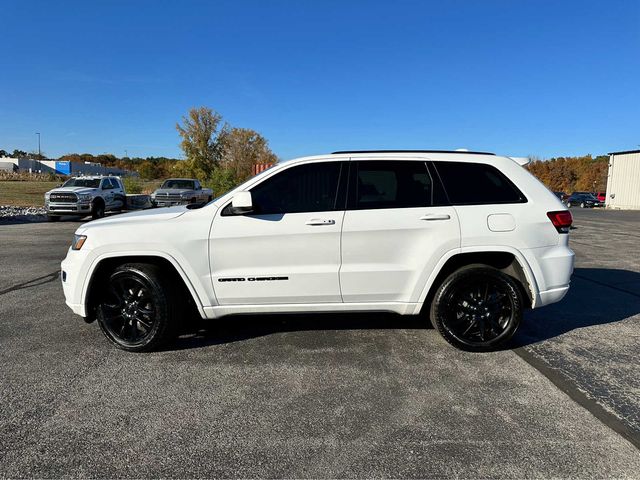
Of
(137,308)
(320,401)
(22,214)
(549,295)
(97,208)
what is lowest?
(320,401)

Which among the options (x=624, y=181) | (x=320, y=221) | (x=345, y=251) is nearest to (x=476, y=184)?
(x=345, y=251)

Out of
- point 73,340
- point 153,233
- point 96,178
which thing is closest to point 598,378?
point 153,233

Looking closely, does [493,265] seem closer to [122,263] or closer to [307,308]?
[307,308]

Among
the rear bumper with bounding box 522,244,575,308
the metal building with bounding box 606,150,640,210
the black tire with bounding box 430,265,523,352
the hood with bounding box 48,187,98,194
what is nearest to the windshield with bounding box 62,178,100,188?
the hood with bounding box 48,187,98,194

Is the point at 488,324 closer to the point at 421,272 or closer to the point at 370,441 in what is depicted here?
the point at 421,272

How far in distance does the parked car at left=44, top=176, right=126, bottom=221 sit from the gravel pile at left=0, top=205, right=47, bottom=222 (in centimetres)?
151

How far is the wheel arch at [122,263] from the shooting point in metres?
3.96

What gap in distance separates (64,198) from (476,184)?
17743 millimetres

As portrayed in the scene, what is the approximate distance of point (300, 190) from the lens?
406 cm

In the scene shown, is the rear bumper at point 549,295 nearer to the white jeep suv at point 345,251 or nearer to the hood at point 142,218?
the white jeep suv at point 345,251

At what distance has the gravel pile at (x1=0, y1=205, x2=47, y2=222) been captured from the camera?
60.4 feet

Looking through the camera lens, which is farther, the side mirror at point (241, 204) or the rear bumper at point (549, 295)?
the rear bumper at point (549, 295)

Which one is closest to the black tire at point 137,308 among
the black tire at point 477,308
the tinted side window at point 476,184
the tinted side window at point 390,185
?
the tinted side window at point 390,185

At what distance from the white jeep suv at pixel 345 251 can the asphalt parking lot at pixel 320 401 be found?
1.47ft
